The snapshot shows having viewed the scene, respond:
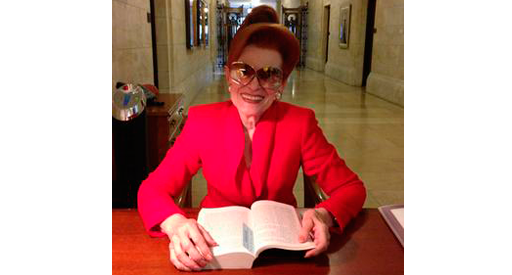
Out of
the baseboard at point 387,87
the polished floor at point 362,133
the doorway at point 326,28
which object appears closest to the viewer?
the polished floor at point 362,133

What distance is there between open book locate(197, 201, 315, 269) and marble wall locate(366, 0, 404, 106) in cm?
728

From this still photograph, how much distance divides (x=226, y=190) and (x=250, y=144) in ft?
0.65

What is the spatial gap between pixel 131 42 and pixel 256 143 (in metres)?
2.71

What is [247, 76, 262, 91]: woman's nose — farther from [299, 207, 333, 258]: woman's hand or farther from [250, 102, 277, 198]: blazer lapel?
[299, 207, 333, 258]: woman's hand

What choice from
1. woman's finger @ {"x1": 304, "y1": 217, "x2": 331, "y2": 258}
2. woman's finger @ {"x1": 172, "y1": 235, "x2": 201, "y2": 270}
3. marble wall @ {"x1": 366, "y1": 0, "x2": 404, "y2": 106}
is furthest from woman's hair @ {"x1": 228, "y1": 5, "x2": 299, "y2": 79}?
marble wall @ {"x1": 366, "y1": 0, "x2": 404, "y2": 106}

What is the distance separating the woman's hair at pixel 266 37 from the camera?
1.31 m

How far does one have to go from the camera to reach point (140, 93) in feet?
4.84

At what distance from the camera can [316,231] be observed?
41.4 inches

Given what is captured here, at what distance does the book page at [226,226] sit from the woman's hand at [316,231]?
0.17m

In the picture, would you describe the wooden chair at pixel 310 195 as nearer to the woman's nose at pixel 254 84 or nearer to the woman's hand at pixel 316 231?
the woman's hand at pixel 316 231

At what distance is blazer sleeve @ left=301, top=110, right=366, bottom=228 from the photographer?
50.2 inches

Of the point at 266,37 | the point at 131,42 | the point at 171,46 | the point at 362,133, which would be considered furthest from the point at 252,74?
the point at 171,46

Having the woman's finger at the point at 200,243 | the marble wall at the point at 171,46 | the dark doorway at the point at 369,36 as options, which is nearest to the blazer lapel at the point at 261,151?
the woman's finger at the point at 200,243

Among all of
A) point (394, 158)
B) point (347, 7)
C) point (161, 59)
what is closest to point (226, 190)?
point (394, 158)
